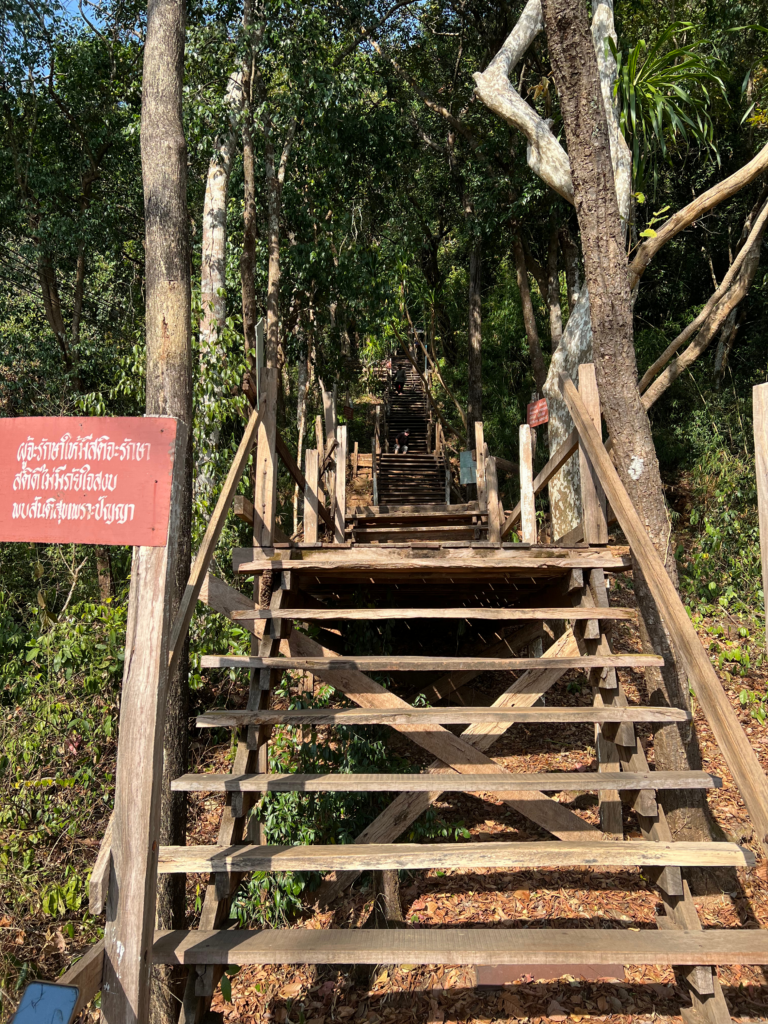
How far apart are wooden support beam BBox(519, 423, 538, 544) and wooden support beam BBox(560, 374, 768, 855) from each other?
2.60m

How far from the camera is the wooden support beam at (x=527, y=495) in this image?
654 centimetres

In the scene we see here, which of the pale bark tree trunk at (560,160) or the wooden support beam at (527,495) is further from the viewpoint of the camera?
the pale bark tree trunk at (560,160)

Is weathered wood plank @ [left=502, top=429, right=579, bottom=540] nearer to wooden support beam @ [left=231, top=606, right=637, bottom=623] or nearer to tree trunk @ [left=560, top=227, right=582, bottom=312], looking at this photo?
wooden support beam @ [left=231, top=606, right=637, bottom=623]

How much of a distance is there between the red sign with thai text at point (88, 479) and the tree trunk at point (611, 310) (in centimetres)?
323

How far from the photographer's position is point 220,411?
18.9 feet

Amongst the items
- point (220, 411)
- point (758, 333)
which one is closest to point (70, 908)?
point (220, 411)

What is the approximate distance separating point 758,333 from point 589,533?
1059 cm

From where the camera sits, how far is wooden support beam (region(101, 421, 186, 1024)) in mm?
2143

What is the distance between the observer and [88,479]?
225 cm

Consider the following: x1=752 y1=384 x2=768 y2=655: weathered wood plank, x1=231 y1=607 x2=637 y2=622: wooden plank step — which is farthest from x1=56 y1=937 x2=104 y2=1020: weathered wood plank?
x1=752 y1=384 x2=768 y2=655: weathered wood plank

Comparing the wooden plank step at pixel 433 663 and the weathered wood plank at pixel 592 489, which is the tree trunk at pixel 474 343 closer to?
the weathered wood plank at pixel 592 489

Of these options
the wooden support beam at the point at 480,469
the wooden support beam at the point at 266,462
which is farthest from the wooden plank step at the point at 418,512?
the wooden support beam at the point at 266,462

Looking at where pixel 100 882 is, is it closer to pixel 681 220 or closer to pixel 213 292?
pixel 213 292

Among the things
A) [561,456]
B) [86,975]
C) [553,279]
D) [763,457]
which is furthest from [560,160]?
[86,975]
